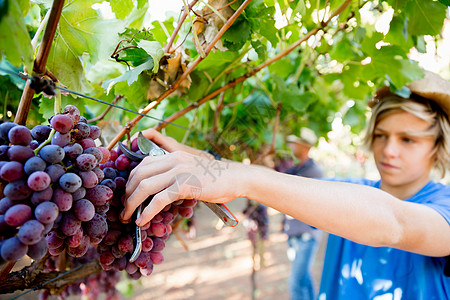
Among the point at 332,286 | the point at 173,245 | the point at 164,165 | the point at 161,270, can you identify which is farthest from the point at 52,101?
the point at 173,245

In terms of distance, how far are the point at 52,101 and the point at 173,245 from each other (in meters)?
4.90

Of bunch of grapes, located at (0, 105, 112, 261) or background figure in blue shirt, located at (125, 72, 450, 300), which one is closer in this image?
bunch of grapes, located at (0, 105, 112, 261)

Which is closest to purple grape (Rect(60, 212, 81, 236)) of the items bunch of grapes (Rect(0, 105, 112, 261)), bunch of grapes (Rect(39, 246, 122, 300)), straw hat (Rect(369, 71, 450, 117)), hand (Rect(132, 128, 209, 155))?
bunch of grapes (Rect(0, 105, 112, 261))

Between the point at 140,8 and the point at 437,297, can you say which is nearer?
the point at 140,8

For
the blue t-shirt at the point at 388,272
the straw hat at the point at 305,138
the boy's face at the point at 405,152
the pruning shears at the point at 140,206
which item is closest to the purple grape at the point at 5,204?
the pruning shears at the point at 140,206

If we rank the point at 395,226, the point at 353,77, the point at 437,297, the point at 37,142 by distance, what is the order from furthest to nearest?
1. the point at 353,77
2. the point at 437,297
3. the point at 395,226
4. the point at 37,142

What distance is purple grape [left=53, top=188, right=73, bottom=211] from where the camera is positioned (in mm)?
445

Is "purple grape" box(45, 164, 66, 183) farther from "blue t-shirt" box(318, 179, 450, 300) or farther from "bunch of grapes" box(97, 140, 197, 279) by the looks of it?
"blue t-shirt" box(318, 179, 450, 300)

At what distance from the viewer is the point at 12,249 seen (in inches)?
15.6

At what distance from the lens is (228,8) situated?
0.74 meters

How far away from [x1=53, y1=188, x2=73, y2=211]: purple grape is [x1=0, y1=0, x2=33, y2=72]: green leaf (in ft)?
0.62

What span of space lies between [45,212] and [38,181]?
0.15ft

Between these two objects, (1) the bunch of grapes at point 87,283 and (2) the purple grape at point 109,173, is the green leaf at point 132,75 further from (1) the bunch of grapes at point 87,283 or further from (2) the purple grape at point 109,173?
(1) the bunch of grapes at point 87,283

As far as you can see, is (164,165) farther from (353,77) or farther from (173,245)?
(173,245)
